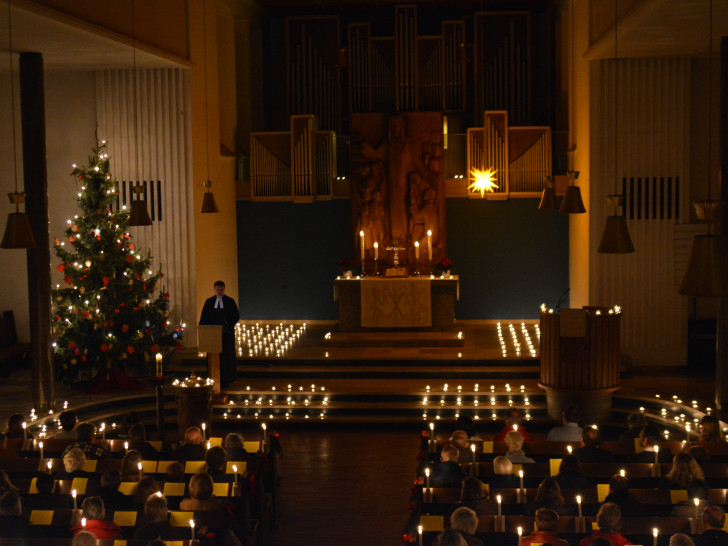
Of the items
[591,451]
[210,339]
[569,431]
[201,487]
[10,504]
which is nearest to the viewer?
[10,504]

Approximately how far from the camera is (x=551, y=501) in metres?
5.73

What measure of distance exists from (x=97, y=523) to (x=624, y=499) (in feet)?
11.3

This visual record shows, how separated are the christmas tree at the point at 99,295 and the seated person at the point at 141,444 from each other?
14.1 ft

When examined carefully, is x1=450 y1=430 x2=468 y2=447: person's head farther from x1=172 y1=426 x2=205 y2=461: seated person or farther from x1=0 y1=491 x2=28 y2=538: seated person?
x1=0 y1=491 x2=28 y2=538: seated person

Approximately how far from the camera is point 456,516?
16.7ft

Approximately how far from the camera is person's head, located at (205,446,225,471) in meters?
6.78

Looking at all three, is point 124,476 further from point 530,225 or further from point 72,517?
point 530,225

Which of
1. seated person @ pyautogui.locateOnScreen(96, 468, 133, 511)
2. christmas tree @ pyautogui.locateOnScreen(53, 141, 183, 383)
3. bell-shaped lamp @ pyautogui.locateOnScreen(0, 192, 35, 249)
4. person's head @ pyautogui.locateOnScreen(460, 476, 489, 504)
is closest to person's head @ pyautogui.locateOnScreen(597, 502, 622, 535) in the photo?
person's head @ pyautogui.locateOnScreen(460, 476, 489, 504)

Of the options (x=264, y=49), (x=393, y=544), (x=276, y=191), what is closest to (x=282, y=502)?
(x=393, y=544)

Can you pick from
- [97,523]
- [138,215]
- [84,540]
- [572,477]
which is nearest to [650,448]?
[572,477]

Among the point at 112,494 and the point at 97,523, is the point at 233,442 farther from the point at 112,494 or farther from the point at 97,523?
the point at 97,523

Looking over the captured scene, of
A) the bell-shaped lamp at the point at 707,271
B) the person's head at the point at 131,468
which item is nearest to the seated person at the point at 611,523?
the bell-shaped lamp at the point at 707,271

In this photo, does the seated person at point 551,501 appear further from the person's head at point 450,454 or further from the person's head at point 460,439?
the person's head at point 460,439

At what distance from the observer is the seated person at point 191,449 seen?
732 centimetres
